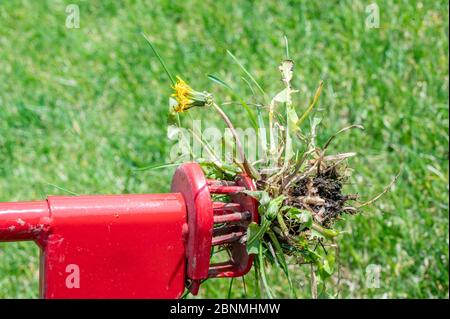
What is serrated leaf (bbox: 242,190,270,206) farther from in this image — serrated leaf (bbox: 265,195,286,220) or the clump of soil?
the clump of soil

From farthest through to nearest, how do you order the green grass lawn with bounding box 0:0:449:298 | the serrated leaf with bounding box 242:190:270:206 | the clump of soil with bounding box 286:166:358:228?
1. the green grass lawn with bounding box 0:0:449:298
2. the clump of soil with bounding box 286:166:358:228
3. the serrated leaf with bounding box 242:190:270:206

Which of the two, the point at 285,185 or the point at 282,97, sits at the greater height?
the point at 282,97

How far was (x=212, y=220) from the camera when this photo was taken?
1.80m

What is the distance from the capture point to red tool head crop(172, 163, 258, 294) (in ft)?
5.91

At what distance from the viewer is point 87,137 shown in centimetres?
376

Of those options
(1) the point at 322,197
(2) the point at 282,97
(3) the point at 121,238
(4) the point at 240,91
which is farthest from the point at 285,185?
(4) the point at 240,91

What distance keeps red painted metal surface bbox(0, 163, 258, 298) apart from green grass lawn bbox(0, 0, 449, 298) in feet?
4.21

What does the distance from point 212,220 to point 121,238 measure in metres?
0.17

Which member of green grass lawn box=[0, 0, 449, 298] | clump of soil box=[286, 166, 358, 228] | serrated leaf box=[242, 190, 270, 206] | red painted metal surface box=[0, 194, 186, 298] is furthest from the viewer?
green grass lawn box=[0, 0, 449, 298]

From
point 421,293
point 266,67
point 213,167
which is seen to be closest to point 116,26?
point 266,67

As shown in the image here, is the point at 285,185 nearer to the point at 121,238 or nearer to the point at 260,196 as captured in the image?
the point at 260,196

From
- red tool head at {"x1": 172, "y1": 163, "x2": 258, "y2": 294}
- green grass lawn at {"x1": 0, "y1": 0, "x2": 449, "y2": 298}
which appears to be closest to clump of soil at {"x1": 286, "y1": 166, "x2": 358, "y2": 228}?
red tool head at {"x1": 172, "y1": 163, "x2": 258, "y2": 294}

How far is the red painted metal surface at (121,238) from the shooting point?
1737 millimetres

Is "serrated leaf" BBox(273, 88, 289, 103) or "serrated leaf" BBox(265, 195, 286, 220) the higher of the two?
"serrated leaf" BBox(273, 88, 289, 103)
